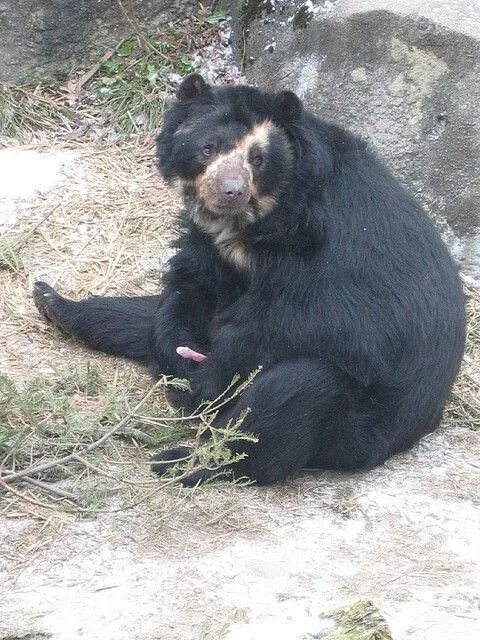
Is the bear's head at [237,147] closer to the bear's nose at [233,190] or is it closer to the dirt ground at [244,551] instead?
the bear's nose at [233,190]

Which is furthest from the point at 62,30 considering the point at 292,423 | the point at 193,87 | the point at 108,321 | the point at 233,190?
the point at 292,423

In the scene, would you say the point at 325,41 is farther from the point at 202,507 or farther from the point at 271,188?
the point at 202,507

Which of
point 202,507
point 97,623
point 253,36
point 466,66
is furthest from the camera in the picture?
point 253,36

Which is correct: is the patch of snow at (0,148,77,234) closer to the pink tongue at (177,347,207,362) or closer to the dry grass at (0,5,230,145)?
the dry grass at (0,5,230,145)

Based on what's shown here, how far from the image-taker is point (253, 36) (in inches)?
364

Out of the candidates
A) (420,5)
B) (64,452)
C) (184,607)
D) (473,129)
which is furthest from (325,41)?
(184,607)

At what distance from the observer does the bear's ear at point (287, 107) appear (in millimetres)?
6215

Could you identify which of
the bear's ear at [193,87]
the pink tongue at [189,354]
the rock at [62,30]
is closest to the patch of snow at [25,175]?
the rock at [62,30]

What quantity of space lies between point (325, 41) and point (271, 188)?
283 cm

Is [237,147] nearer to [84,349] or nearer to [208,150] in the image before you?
[208,150]

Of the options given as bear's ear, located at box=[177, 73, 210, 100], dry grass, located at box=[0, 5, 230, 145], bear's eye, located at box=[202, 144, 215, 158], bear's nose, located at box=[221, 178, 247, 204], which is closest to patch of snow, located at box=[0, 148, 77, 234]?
dry grass, located at box=[0, 5, 230, 145]

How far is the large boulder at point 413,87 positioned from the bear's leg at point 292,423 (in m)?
2.71

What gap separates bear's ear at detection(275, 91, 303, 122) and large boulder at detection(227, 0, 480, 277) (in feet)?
7.40

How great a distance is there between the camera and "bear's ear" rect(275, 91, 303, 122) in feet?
20.4
